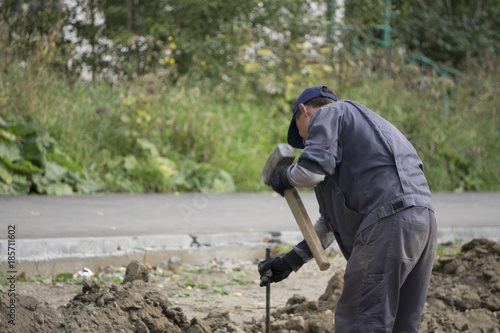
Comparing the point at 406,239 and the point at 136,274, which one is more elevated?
the point at 406,239

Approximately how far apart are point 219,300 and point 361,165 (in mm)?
2360

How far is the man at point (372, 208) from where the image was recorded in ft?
9.59

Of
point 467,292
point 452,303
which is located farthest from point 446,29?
point 452,303

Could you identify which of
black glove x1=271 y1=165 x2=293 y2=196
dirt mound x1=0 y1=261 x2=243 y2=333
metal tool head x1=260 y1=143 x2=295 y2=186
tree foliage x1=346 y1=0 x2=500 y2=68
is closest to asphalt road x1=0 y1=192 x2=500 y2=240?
dirt mound x1=0 y1=261 x2=243 y2=333

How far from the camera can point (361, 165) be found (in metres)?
3.00

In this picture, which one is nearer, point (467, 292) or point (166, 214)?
point (467, 292)

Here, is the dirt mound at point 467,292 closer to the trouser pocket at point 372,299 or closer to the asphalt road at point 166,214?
the trouser pocket at point 372,299

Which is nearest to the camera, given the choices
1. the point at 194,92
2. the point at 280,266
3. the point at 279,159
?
the point at 279,159

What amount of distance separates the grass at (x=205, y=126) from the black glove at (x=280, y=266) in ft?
16.4

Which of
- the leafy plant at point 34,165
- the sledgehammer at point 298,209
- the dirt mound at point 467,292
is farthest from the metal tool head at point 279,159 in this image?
the leafy plant at point 34,165

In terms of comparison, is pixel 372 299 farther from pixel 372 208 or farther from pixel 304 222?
pixel 304 222

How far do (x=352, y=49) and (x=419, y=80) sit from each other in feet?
5.72

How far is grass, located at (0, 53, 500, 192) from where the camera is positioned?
857cm

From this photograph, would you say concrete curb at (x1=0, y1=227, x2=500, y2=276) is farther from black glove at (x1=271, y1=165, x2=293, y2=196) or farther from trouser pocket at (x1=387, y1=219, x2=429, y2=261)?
trouser pocket at (x1=387, y1=219, x2=429, y2=261)
